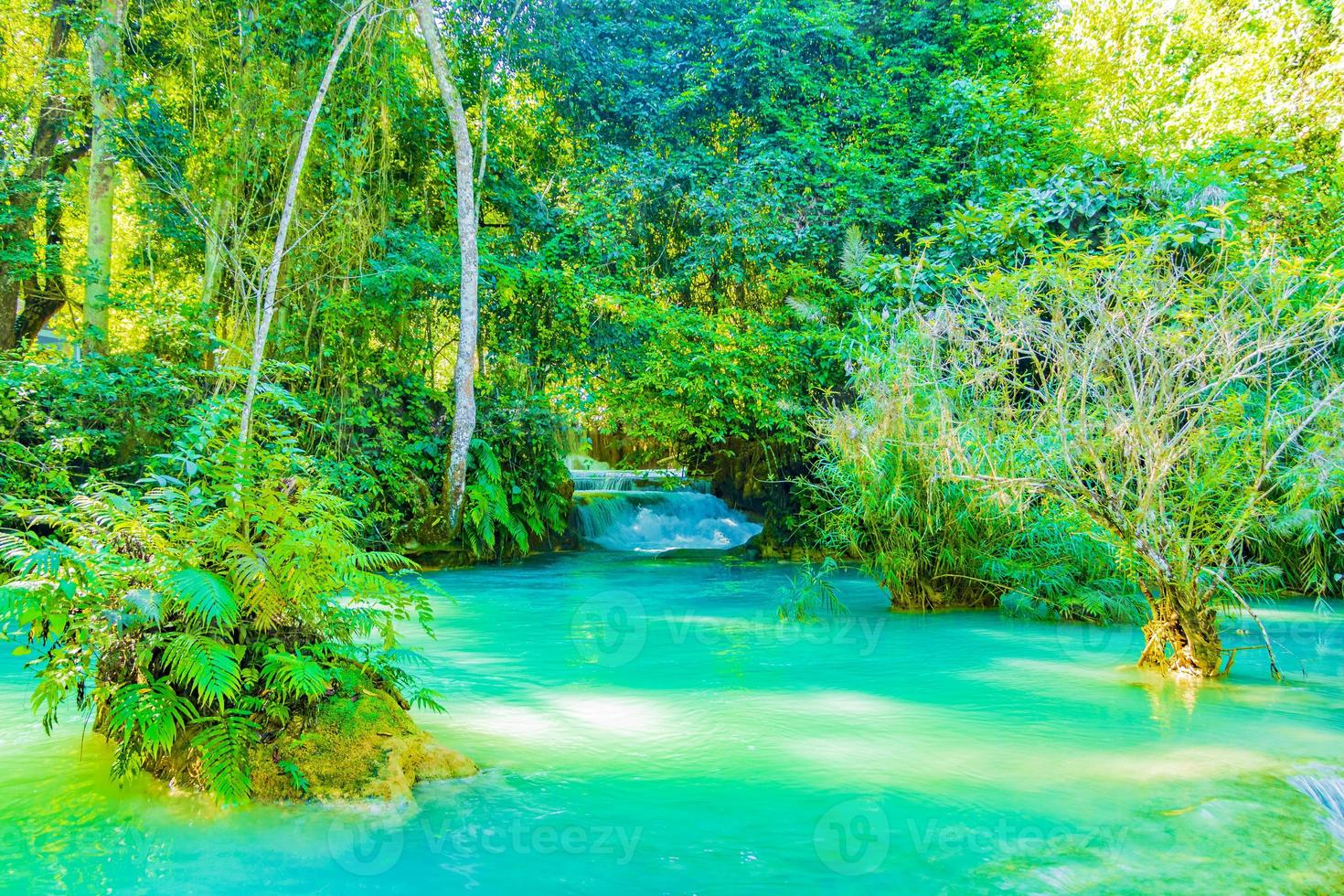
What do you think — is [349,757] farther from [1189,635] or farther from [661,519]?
[661,519]

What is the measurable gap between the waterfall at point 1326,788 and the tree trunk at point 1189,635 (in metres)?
1.68

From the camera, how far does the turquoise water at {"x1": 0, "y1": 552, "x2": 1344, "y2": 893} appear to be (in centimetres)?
292

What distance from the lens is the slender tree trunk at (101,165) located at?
10.0 m


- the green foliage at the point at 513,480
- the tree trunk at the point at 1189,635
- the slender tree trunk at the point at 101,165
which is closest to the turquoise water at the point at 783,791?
the tree trunk at the point at 1189,635

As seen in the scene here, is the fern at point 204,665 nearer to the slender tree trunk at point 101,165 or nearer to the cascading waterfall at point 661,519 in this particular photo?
the slender tree trunk at point 101,165

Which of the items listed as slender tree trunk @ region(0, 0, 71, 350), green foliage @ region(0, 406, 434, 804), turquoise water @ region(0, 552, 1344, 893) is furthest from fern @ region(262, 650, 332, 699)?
slender tree trunk @ region(0, 0, 71, 350)

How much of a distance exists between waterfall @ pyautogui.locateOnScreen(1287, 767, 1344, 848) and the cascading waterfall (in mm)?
10926

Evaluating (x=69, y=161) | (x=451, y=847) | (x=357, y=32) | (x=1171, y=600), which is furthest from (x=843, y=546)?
(x=69, y=161)

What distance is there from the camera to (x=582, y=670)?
6.02 meters

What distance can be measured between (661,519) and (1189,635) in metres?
10.4

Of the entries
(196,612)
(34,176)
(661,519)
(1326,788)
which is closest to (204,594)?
(196,612)

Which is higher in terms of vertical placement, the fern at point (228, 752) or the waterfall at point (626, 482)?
the waterfall at point (626, 482)

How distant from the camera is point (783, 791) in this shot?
12.1 feet

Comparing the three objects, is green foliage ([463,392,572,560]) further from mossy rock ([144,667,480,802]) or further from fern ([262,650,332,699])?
fern ([262,650,332,699])
